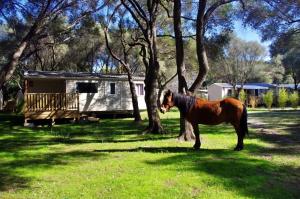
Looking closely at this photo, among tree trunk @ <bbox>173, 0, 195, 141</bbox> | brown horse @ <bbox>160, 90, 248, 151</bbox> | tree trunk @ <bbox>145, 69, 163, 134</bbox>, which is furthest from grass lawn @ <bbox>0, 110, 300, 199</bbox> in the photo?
tree trunk @ <bbox>145, 69, 163, 134</bbox>

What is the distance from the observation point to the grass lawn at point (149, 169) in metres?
7.98

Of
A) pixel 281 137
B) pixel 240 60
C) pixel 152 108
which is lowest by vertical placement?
pixel 281 137

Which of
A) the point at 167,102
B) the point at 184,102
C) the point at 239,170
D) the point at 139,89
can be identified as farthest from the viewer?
the point at 139,89

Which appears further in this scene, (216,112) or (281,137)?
(281,137)

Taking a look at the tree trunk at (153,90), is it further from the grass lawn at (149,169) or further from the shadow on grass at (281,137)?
the shadow on grass at (281,137)

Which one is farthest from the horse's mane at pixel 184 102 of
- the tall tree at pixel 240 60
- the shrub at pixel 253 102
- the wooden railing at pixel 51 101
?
the tall tree at pixel 240 60

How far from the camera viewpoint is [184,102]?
12.0m

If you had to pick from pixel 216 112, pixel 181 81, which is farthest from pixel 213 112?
pixel 181 81

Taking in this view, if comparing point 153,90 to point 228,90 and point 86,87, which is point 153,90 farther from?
point 228,90

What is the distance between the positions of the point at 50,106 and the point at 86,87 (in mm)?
4512

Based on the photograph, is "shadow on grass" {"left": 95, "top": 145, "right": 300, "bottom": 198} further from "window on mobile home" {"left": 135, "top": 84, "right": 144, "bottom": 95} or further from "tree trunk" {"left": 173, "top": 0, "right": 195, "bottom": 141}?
"window on mobile home" {"left": 135, "top": 84, "right": 144, "bottom": 95}

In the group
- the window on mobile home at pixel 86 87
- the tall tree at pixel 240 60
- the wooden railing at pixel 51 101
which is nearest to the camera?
the wooden railing at pixel 51 101

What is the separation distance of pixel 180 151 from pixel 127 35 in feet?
77.5

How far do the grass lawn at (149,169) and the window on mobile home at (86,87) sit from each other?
13283mm
